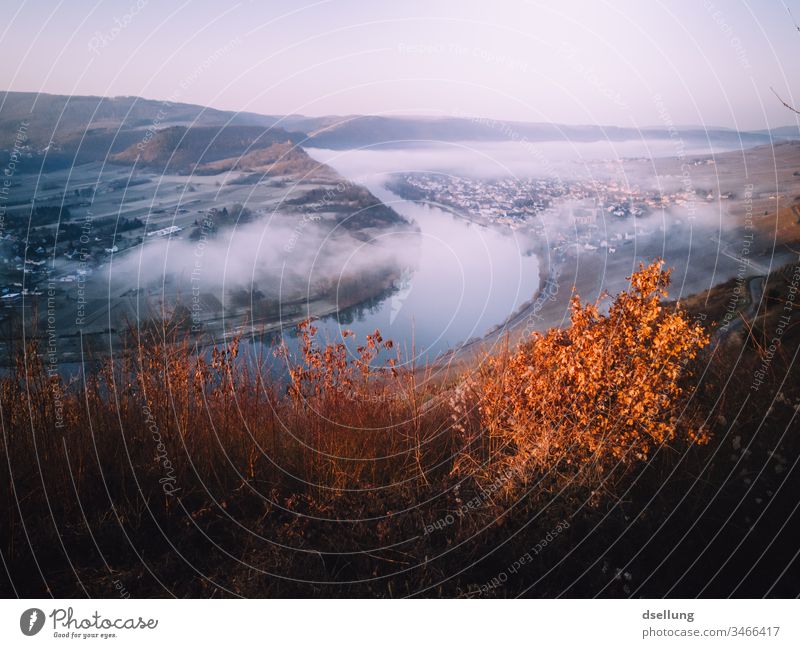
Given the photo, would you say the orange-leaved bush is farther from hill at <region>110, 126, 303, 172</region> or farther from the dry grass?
hill at <region>110, 126, 303, 172</region>

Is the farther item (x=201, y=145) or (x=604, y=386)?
(x=201, y=145)

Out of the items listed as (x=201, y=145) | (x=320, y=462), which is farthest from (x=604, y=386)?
(x=201, y=145)

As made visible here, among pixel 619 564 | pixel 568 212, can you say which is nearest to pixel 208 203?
pixel 568 212

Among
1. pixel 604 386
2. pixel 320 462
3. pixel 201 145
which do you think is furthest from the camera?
pixel 201 145

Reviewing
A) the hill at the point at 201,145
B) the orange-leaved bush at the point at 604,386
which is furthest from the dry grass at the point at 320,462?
the hill at the point at 201,145

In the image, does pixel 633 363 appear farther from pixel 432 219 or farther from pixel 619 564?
pixel 432 219

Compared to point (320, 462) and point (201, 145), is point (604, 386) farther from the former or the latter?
point (201, 145)

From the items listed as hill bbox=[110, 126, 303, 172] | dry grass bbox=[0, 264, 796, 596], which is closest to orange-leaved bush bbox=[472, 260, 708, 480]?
dry grass bbox=[0, 264, 796, 596]

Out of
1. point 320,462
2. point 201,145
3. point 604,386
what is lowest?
point 320,462

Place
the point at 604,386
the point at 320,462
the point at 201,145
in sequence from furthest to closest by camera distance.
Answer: the point at 201,145 → the point at 320,462 → the point at 604,386
